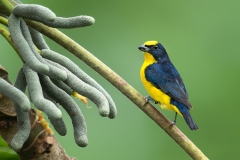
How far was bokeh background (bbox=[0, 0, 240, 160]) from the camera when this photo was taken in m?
2.07

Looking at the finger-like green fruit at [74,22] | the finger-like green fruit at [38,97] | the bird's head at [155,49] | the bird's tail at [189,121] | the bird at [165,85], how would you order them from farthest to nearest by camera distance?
1. the bird's head at [155,49]
2. the bird at [165,85]
3. the bird's tail at [189,121]
4. the finger-like green fruit at [74,22]
5. the finger-like green fruit at [38,97]

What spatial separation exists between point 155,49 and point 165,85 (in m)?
0.24

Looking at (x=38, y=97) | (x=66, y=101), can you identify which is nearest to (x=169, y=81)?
(x=66, y=101)

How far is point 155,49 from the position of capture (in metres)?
2.31

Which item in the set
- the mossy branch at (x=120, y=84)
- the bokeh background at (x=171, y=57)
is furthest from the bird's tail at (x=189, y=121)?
the mossy branch at (x=120, y=84)

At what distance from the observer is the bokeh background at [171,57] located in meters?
2.07

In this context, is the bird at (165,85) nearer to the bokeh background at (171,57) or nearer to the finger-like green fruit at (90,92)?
the bokeh background at (171,57)

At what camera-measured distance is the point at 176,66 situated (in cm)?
230

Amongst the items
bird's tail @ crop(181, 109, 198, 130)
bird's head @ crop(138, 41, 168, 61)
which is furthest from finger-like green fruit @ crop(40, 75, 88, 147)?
bird's head @ crop(138, 41, 168, 61)

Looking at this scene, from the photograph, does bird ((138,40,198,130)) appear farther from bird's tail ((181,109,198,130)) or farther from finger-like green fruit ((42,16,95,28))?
finger-like green fruit ((42,16,95,28))

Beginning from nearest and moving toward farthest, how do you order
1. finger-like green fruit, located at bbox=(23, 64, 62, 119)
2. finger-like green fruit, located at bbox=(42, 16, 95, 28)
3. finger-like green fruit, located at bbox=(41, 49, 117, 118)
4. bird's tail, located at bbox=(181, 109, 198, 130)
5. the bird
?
finger-like green fruit, located at bbox=(23, 64, 62, 119)
finger-like green fruit, located at bbox=(42, 16, 95, 28)
finger-like green fruit, located at bbox=(41, 49, 117, 118)
bird's tail, located at bbox=(181, 109, 198, 130)
the bird

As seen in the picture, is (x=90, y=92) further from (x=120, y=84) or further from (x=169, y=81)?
(x=169, y=81)

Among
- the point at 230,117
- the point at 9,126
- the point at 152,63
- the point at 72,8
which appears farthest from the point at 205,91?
the point at 9,126

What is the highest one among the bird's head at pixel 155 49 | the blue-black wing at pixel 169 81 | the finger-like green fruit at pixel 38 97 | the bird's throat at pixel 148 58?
the bird's head at pixel 155 49
